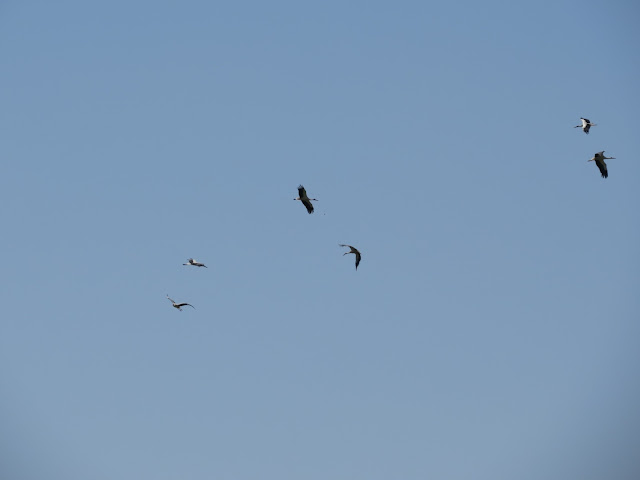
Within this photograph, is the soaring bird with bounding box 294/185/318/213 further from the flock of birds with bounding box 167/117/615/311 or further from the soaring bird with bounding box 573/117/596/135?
the soaring bird with bounding box 573/117/596/135

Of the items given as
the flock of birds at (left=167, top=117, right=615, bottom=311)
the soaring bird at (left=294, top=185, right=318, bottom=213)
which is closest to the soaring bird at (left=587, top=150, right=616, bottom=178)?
the flock of birds at (left=167, top=117, right=615, bottom=311)

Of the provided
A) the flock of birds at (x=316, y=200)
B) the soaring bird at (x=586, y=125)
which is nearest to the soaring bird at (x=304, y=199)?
the flock of birds at (x=316, y=200)

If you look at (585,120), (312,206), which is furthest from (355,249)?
(585,120)

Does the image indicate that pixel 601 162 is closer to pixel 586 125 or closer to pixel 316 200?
pixel 586 125

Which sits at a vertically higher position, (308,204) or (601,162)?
(601,162)

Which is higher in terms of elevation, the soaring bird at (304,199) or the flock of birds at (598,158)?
the flock of birds at (598,158)

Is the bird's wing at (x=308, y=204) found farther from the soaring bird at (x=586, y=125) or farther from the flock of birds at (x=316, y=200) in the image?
the soaring bird at (x=586, y=125)

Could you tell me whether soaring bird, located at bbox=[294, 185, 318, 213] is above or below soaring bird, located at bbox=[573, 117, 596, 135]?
below

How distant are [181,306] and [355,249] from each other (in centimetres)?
1443

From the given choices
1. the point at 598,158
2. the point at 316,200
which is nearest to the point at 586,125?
the point at 598,158

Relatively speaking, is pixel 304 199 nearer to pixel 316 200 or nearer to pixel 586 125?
pixel 316 200

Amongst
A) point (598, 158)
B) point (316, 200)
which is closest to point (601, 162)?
point (598, 158)

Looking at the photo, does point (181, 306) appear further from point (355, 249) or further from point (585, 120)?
point (585, 120)

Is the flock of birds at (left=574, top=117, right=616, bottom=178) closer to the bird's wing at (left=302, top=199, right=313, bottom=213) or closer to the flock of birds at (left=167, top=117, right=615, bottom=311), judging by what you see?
the flock of birds at (left=167, top=117, right=615, bottom=311)
